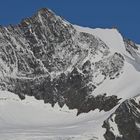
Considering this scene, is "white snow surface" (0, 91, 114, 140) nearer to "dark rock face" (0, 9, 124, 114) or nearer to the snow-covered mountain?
the snow-covered mountain

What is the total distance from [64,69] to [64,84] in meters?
5.65

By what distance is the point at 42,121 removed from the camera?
6993 inches

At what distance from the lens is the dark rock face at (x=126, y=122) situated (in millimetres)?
143750

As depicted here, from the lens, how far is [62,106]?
182375 millimetres

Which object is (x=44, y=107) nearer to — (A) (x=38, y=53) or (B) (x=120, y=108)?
(A) (x=38, y=53)

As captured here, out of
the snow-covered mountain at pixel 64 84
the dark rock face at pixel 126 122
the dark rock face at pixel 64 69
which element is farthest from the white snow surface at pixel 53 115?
the dark rock face at pixel 126 122

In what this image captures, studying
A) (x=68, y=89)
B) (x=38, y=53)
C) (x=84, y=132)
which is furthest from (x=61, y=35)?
(x=84, y=132)

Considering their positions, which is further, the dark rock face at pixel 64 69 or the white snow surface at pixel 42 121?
the dark rock face at pixel 64 69

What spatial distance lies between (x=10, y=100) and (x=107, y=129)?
44.1m

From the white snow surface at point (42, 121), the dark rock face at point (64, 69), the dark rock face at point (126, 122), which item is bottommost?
the dark rock face at point (126, 122)

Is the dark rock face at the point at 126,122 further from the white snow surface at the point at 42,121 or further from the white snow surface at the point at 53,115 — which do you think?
the white snow surface at the point at 53,115

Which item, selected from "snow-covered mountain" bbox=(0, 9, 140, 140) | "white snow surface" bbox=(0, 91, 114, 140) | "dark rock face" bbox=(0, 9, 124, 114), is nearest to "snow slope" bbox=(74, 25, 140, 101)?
"snow-covered mountain" bbox=(0, 9, 140, 140)

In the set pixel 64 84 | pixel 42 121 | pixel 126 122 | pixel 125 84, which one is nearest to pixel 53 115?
pixel 42 121

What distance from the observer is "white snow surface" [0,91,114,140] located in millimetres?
151663
